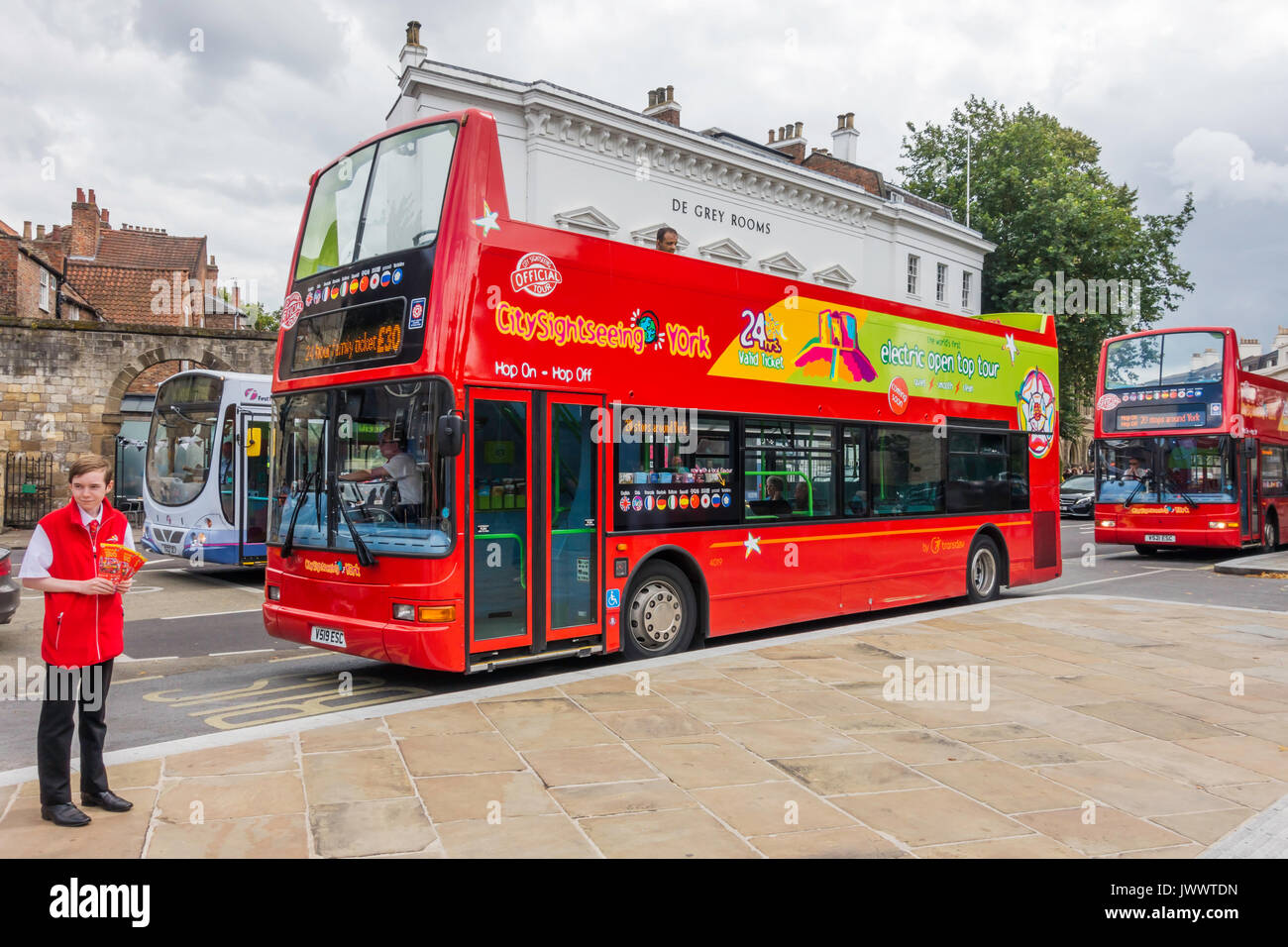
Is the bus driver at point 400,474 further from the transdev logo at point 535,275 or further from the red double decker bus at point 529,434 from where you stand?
the transdev logo at point 535,275

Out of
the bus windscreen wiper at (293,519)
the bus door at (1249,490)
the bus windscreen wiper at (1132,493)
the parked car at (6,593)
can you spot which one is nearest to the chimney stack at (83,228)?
the parked car at (6,593)

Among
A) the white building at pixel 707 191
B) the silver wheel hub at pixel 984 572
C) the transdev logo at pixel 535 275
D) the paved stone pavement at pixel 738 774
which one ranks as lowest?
the paved stone pavement at pixel 738 774

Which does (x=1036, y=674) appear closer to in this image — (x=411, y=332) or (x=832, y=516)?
(x=832, y=516)

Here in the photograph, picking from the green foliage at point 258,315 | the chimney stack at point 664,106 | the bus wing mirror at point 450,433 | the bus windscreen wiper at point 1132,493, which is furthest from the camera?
the green foliage at point 258,315

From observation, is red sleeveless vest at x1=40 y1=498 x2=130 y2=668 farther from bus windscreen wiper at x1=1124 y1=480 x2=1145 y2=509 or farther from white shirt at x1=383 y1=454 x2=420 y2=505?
bus windscreen wiper at x1=1124 y1=480 x2=1145 y2=509

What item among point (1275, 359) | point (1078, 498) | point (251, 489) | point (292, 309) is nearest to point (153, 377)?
point (251, 489)

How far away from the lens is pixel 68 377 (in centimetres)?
2548

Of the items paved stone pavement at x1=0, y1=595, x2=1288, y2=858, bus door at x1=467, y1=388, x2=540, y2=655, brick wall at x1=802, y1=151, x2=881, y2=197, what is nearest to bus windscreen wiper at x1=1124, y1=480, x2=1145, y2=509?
paved stone pavement at x1=0, y1=595, x2=1288, y2=858

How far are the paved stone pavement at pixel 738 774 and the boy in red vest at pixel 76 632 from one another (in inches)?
7.4

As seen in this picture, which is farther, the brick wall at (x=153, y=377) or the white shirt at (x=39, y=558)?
the brick wall at (x=153, y=377)

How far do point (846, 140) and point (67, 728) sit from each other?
3837 cm

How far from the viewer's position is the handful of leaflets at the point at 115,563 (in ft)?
15.1

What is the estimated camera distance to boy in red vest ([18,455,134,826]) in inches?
177

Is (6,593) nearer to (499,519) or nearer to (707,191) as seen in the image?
(499,519)
